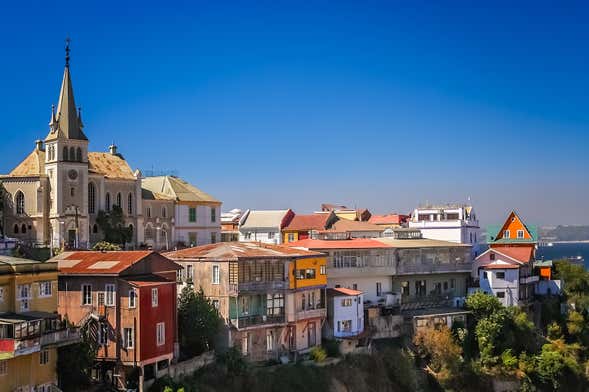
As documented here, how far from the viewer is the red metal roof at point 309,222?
330ft

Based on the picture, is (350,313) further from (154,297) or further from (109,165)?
(109,165)

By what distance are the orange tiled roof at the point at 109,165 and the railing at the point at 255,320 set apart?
92.3ft

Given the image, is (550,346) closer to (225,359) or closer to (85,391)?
(225,359)

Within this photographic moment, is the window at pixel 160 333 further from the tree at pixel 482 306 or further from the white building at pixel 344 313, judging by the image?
the tree at pixel 482 306

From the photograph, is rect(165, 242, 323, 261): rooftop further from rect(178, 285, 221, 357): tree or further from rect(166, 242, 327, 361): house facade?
rect(178, 285, 221, 357): tree

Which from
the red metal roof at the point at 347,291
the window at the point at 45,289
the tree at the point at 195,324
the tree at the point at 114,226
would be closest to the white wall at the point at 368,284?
the red metal roof at the point at 347,291

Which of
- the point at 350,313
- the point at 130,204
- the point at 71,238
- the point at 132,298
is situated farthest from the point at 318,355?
the point at 130,204

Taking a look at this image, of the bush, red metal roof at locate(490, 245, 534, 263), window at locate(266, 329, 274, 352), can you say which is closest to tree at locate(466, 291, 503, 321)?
red metal roof at locate(490, 245, 534, 263)

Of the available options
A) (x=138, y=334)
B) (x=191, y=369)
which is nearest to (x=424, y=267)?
(x=191, y=369)

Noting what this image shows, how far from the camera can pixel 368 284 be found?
75.0 meters

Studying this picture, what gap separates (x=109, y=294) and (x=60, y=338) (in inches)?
201

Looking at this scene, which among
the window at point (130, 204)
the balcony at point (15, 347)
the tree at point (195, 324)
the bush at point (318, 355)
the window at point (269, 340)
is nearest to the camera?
the balcony at point (15, 347)

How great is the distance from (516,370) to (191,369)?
30878 mm

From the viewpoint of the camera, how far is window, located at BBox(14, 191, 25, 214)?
7556 cm
